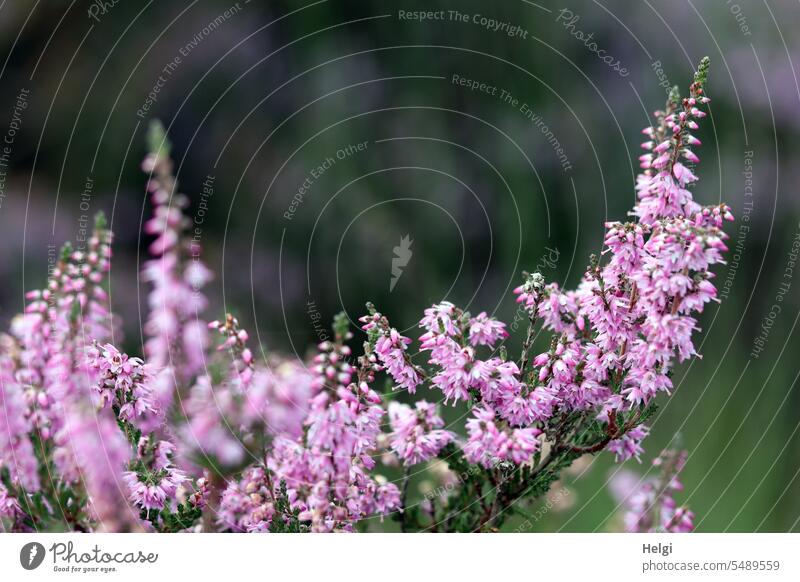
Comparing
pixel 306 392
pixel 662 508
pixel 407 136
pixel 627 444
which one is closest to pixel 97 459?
pixel 306 392

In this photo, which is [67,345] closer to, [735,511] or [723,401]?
[735,511]

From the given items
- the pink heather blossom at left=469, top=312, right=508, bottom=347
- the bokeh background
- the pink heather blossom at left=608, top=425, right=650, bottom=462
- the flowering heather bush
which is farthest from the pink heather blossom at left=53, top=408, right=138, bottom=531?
the bokeh background

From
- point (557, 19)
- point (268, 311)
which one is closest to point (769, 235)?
point (557, 19)

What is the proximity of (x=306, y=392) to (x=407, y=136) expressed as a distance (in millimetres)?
1907

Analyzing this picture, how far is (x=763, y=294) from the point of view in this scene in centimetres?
276

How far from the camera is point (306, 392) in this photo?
970 millimetres

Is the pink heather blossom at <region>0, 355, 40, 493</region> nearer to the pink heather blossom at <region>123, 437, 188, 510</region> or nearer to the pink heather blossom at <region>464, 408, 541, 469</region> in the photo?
the pink heather blossom at <region>123, 437, 188, 510</region>

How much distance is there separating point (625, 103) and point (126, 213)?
1.69 meters

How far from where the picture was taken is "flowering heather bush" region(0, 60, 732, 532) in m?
0.95

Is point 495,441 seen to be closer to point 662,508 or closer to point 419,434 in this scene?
point 419,434

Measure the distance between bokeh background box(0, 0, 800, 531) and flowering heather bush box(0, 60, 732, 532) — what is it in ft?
4.90

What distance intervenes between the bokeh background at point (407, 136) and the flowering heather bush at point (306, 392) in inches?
58.8

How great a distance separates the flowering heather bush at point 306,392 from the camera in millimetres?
953

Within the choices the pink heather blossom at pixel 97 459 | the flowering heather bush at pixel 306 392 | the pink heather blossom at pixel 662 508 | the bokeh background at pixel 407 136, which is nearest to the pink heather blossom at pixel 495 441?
the flowering heather bush at pixel 306 392
